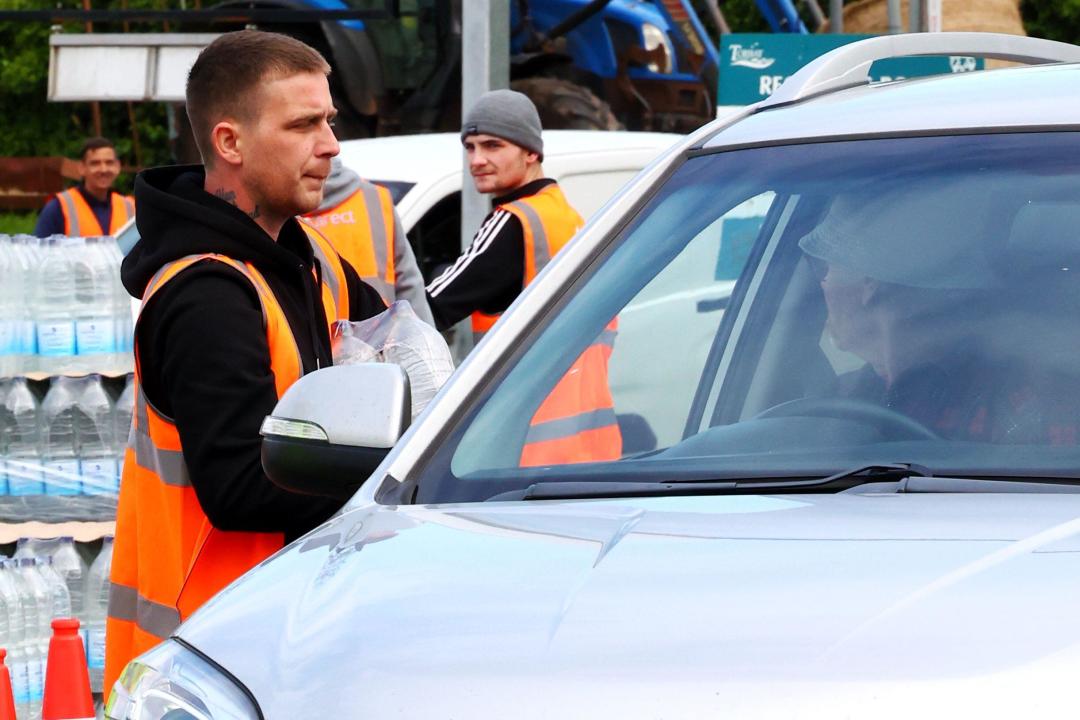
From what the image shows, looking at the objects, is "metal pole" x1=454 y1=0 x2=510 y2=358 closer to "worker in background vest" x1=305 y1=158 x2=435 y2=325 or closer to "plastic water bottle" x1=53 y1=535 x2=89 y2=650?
"worker in background vest" x1=305 y1=158 x2=435 y2=325

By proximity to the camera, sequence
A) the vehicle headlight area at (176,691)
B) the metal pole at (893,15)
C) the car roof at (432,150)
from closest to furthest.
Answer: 1. the vehicle headlight area at (176,691)
2. the car roof at (432,150)
3. the metal pole at (893,15)

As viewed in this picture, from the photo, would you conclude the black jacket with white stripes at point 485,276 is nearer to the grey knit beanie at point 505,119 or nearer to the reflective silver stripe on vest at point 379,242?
the grey knit beanie at point 505,119

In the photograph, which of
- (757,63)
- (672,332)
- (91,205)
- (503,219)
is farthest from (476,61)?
(91,205)

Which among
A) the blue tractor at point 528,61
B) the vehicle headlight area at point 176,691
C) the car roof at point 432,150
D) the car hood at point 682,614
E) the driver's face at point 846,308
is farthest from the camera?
the blue tractor at point 528,61

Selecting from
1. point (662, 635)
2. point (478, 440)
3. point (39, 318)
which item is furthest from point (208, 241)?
point (39, 318)

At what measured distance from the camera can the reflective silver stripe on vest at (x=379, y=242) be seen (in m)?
5.68

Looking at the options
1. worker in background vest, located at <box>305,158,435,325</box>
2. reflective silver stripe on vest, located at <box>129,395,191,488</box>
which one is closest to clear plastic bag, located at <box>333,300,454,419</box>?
reflective silver stripe on vest, located at <box>129,395,191,488</box>

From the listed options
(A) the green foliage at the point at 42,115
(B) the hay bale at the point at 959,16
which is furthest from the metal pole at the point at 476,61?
(A) the green foliage at the point at 42,115

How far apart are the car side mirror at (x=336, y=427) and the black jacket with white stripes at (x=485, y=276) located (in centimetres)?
356

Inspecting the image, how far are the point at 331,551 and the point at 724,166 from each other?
97 centimetres

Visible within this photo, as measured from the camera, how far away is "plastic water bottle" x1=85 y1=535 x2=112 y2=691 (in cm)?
539

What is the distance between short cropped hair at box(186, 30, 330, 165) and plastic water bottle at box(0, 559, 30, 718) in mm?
2130

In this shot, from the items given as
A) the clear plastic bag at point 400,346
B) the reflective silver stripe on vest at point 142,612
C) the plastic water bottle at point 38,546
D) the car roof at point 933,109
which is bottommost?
the plastic water bottle at point 38,546

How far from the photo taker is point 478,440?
9.11 feet
